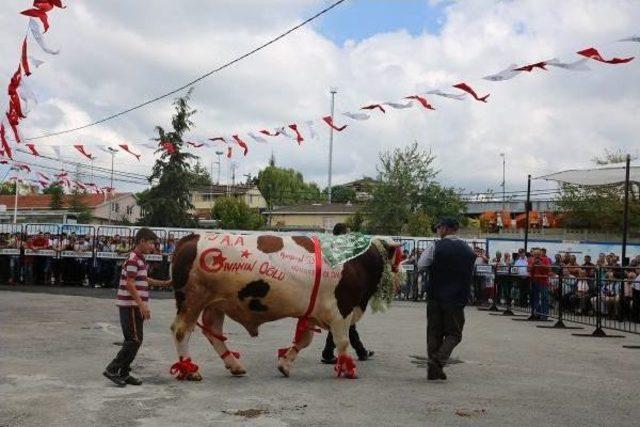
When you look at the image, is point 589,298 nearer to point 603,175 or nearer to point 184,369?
point 603,175

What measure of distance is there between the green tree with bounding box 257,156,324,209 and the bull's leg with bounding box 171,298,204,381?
90.1 metres

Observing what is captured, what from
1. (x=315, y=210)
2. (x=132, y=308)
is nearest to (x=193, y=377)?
(x=132, y=308)

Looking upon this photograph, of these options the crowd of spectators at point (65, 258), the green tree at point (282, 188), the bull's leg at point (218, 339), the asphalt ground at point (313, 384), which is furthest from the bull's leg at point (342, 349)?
the green tree at point (282, 188)

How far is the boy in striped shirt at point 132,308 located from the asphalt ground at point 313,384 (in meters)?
0.17

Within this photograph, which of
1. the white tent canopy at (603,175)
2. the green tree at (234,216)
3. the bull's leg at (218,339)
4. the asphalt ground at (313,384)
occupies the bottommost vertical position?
the asphalt ground at (313,384)

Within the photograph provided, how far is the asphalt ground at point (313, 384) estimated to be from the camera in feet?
19.9

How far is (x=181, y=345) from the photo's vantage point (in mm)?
7758

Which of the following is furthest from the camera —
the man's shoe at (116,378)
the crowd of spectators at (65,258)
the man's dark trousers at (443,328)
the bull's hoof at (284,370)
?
the crowd of spectators at (65,258)

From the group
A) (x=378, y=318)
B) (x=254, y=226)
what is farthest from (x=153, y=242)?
(x=254, y=226)

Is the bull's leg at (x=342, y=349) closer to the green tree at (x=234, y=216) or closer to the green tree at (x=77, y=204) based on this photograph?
the green tree at (x=234, y=216)

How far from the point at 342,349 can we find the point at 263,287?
3.82 ft

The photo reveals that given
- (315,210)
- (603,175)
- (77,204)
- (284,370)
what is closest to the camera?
(284,370)

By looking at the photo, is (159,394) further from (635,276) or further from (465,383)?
(635,276)

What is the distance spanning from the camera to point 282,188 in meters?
102
